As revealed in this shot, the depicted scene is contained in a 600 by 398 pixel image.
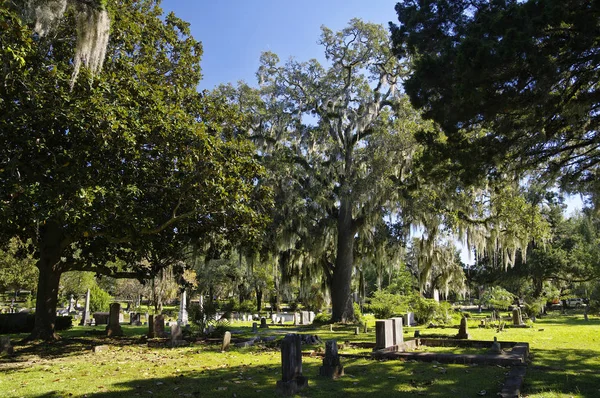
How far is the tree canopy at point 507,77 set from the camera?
7062mm

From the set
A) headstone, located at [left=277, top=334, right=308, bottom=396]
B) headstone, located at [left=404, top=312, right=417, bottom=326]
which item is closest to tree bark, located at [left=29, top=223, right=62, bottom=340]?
headstone, located at [left=277, top=334, right=308, bottom=396]

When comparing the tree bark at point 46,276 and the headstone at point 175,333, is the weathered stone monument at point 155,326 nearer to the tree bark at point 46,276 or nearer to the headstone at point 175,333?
the headstone at point 175,333

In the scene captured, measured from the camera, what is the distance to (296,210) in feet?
74.9

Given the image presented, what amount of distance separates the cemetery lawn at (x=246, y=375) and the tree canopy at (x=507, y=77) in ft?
14.6

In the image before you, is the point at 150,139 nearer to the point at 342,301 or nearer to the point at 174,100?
the point at 174,100

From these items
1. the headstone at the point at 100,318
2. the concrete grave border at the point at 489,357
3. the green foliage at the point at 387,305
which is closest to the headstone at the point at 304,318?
the green foliage at the point at 387,305

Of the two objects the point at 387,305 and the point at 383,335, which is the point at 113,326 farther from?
the point at 387,305

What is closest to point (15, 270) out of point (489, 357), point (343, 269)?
point (343, 269)

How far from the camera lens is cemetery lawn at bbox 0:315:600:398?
7.59m

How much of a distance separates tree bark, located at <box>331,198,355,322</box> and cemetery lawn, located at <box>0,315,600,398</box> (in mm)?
10536

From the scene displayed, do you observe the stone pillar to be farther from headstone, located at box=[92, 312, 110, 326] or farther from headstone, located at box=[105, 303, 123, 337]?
headstone, located at box=[92, 312, 110, 326]

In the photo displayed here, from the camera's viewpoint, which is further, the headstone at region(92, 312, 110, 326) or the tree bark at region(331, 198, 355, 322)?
the headstone at region(92, 312, 110, 326)

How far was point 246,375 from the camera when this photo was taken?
938 centimetres

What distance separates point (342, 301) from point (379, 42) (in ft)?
48.8
